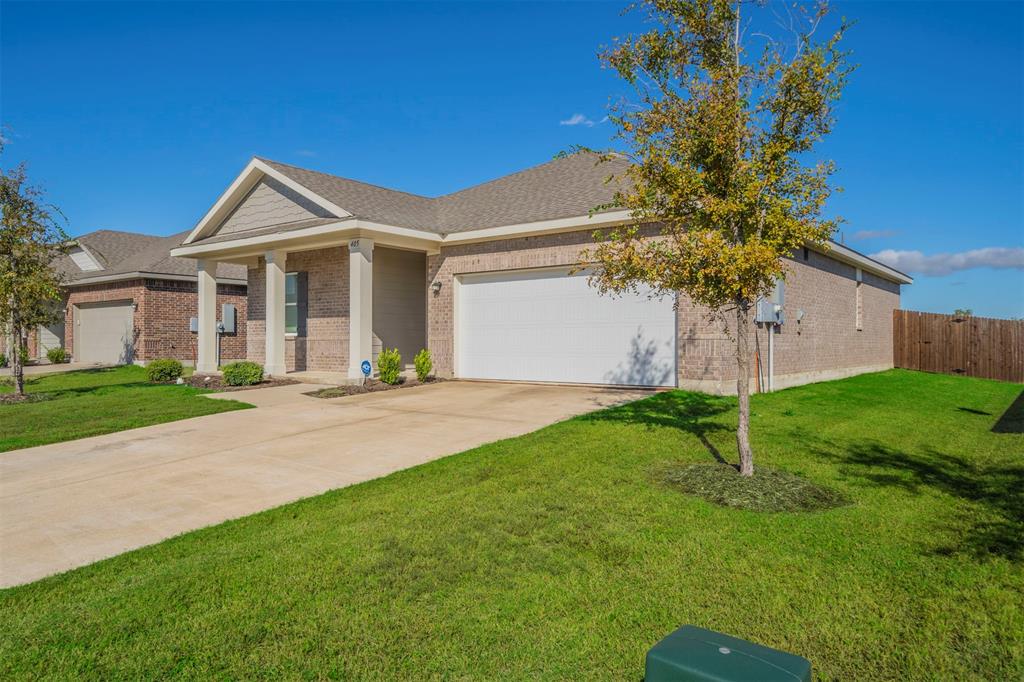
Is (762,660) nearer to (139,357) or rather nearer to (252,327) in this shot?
(252,327)

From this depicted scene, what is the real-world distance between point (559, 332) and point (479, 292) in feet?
8.16

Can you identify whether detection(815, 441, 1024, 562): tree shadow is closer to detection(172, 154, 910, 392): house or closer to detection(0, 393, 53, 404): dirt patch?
detection(172, 154, 910, 392): house

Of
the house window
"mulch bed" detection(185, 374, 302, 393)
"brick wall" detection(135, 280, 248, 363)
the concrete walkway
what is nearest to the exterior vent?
the concrete walkway

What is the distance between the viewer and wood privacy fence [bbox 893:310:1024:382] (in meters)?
19.4

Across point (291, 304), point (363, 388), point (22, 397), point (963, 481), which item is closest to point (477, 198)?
point (291, 304)

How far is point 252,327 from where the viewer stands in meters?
19.3

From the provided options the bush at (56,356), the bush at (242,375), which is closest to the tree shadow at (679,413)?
the bush at (242,375)

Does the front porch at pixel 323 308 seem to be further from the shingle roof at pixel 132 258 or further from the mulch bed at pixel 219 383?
the shingle roof at pixel 132 258

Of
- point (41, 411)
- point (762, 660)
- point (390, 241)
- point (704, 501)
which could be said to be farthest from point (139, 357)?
point (762, 660)

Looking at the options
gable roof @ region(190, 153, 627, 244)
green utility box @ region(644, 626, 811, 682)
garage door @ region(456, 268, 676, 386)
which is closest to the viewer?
green utility box @ region(644, 626, 811, 682)

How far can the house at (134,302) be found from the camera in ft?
72.2

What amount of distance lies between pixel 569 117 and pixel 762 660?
9623 millimetres

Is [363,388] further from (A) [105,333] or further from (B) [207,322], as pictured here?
(A) [105,333]

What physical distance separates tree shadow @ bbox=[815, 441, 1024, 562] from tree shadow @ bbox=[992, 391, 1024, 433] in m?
2.44
